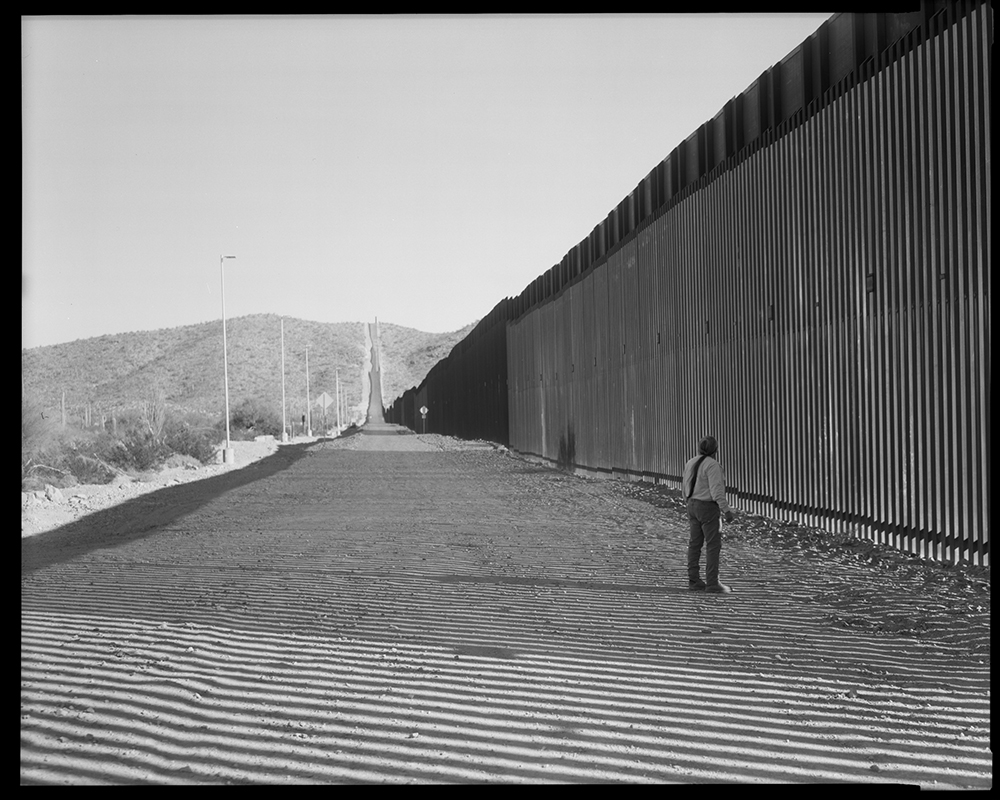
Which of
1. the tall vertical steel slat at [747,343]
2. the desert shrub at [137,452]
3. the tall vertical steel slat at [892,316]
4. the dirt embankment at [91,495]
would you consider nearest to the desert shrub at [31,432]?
the dirt embankment at [91,495]

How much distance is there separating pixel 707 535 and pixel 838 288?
526cm

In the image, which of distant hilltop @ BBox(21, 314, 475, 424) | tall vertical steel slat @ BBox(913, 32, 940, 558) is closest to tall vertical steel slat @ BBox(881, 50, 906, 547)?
tall vertical steel slat @ BBox(913, 32, 940, 558)

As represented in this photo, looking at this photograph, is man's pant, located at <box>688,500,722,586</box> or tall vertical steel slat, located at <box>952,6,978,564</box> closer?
man's pant, located at <box>688,500,722,586</box>

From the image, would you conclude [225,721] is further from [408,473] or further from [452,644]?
[408,473]

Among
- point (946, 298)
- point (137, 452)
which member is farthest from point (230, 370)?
point (946, 298)

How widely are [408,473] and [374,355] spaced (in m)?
154

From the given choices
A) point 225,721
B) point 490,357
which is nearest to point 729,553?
point 225,721

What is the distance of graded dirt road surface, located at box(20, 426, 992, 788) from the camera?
17.4 ft

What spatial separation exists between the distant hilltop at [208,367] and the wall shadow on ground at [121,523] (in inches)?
3194

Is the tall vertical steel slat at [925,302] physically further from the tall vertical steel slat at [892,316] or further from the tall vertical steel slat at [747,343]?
the tall vertical steel slat at [747,343]

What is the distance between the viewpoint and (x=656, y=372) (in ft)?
78.1

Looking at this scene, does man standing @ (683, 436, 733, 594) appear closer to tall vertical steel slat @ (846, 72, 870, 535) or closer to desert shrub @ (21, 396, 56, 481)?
tall vertical steel slat @ (846, 72, 870, 535)

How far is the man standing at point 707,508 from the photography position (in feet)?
32.9

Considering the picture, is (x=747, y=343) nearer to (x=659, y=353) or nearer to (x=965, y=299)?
(x=659, y=353)
